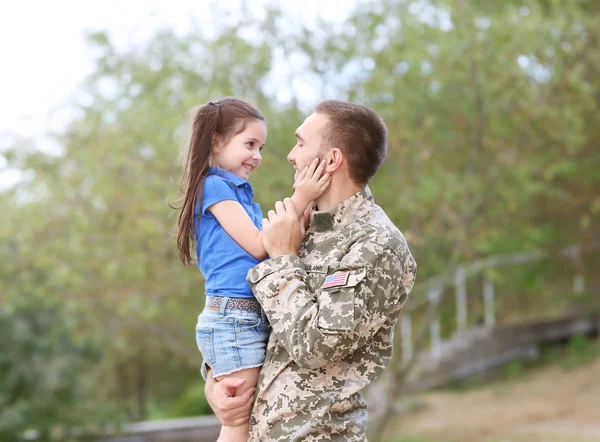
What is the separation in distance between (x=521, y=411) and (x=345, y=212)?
973 cm

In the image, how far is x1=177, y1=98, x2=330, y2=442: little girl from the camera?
2.38 metres

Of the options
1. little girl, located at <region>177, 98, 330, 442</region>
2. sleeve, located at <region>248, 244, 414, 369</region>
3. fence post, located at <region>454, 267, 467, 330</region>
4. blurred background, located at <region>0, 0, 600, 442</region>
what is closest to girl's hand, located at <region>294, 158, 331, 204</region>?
little girl, located at <region>177, 98, 330, 442</region>

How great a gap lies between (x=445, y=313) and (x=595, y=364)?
8.49ft

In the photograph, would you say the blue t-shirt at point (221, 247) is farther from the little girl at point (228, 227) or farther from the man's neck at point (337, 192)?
the man's neck at point (337, 192)

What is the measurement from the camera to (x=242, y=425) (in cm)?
242

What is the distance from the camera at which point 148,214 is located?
8578 millimetres

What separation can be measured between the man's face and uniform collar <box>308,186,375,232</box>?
15 centimetres

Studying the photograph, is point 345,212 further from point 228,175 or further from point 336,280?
point 228,175

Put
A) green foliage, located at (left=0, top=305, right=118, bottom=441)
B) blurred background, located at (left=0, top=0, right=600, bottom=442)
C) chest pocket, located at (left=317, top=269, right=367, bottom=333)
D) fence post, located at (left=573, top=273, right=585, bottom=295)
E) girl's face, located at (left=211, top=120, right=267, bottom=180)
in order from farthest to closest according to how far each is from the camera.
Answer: fence post, located at (left=573, top=273, right=585, bottom=295), green foliage, located at (left=0, top=305, right=118, bottom=441), blurred background, located at (left=0, top=0, right=600, bottom=442), girl's face, located at (left=211, top=120, right=267, bottom=180), chest pocket, located at (left=317, top=269, right=367, bottom=333)

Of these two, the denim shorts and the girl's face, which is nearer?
the denim shorts

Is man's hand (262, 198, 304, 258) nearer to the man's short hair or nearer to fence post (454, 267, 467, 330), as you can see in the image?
the man's short hair

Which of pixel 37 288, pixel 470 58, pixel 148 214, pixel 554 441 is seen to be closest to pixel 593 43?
pixel 470 58

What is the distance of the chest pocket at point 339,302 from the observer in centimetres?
212

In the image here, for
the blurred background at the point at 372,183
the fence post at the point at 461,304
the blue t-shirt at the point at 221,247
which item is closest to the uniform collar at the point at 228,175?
the blue t-shirt at the point at 221,247
